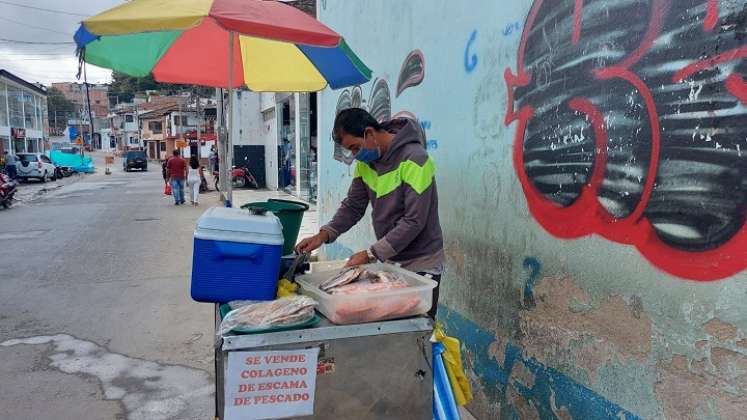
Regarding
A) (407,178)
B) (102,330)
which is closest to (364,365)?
(407,178)

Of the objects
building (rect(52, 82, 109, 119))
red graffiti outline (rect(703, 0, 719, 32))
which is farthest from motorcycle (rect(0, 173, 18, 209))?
building (rect(52, 82, 109, 119))

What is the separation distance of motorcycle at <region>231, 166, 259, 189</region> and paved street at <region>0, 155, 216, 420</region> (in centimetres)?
1078

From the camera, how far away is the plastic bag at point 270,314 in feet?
6.45

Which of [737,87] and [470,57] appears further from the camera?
[470,57]

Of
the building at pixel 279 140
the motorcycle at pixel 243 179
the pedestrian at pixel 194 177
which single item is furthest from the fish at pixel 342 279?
the motorcycle at pixel 243 179

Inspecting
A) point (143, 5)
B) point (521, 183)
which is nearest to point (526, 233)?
point (521, 183)

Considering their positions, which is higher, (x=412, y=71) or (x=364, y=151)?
(x=412, y=71)

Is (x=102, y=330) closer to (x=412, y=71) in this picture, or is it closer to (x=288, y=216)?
(x=288, y=216)

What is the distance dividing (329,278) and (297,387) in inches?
25.7

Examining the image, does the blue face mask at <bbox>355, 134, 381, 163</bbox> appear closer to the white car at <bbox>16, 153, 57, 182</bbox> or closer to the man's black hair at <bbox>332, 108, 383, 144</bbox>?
the man's black hair at <bbox>332, 108, 383, 144</bbox>

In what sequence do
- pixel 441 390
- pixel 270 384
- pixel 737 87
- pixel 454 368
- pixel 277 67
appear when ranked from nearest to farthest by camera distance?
1. pixel 737 87
2. pixel 270 384
3. pixel 441 390
4. pixel 454 368
5. pixel 277 67

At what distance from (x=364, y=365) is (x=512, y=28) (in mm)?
2149

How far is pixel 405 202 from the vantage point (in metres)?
2.68

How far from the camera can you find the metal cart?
77.0 inches
